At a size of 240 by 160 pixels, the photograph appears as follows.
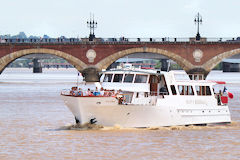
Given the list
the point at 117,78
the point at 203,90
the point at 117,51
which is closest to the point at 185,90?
the point at 203,90

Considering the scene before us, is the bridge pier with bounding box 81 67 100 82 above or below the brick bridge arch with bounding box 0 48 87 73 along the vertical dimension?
below

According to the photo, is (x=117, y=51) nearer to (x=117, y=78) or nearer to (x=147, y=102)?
(x=117, y=78)

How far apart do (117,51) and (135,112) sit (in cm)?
6466

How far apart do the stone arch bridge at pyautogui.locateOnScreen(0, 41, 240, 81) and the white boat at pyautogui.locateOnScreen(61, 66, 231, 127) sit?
189 ft

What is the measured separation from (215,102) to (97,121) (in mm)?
8946

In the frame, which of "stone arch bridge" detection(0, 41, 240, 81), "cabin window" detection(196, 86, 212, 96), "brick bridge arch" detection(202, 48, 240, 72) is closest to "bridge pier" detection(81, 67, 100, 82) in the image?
"stone arch bridge" detection(0, 41, 240, 81)

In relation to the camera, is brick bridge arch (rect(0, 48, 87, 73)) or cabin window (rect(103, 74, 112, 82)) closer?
cabin window (rect(103, 74, 112, 82))

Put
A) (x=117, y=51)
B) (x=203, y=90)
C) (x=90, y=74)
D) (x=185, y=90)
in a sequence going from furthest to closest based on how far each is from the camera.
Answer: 1. (x=90, y=74)
2. (x=117, y=51)
3. (x=203, y=90)
4. (x=185, y=90)

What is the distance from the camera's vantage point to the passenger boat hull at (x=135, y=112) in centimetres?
3544

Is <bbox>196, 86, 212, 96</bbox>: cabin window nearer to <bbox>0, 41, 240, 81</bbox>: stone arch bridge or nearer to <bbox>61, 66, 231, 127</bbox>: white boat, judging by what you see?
<bbox>61, 66, 231, 127</bbox>: white boat

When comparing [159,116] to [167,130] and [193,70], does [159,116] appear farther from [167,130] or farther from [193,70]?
[193,70]

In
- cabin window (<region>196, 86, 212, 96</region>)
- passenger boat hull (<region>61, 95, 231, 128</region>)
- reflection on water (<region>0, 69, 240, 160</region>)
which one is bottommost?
reflection on water (<region>0, 69, 240, 160</region>)

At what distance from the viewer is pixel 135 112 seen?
35875mm

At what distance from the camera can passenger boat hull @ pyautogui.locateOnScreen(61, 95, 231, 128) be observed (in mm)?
35438
